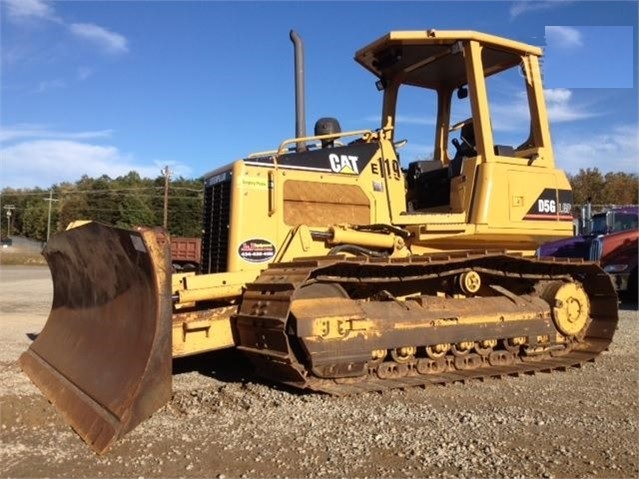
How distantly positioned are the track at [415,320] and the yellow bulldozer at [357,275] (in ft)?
0.06

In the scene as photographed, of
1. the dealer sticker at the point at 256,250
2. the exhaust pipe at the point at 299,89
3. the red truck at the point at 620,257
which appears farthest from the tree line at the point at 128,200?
the dealer sticker at the point at 256,250

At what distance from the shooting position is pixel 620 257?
555 inches

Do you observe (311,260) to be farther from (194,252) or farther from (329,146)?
(194,252)

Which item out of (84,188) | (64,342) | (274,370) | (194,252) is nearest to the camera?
(274,370)

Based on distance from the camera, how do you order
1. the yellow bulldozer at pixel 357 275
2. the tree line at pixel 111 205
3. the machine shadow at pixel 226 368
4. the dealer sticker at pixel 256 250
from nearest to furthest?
the yellow bulldozer at pixel 357 275, the machine shadow at pixel 226 368, the dealer sticker at pixel 256 250, the tree line at pixel 111 205

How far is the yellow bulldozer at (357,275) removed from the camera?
16.3ft

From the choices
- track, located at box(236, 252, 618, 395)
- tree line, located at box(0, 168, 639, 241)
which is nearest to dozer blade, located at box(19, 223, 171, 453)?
track, located at box(236, 252, 618, 395)

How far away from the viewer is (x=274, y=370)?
5434mm

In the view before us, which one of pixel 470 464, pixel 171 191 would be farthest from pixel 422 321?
pixel 171 191

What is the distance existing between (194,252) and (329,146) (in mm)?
5218

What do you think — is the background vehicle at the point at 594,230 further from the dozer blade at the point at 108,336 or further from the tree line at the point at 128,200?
the tree line at the point at 128,200

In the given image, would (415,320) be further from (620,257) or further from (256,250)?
(620,257)

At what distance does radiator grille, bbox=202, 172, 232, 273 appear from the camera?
6145mm

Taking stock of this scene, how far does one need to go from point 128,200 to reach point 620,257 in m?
58.7
